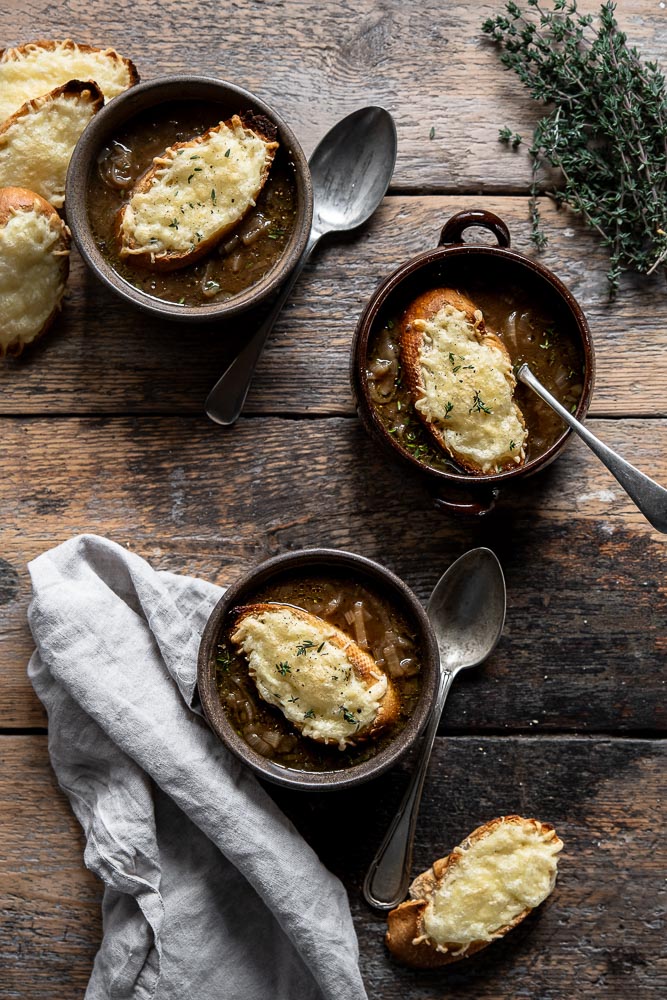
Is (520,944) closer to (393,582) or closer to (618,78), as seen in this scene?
(393,582)

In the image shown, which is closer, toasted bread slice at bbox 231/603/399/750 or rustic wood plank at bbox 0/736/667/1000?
toasted bread slice at bbox 231/603/399/750

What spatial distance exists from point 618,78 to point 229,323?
1.17 m

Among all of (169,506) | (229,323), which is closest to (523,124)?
(229,323)

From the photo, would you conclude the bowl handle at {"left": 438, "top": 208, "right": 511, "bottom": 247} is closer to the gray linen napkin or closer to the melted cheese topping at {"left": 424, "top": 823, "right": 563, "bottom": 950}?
the gray linen napkin

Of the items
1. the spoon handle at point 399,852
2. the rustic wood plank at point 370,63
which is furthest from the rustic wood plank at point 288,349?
the spoon handle at point 399,852

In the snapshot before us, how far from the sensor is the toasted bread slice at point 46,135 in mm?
2307

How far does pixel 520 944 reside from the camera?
243 centimetres

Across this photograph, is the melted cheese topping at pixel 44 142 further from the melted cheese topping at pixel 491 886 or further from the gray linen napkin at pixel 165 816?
the melted cheese topping at pixel 491 886

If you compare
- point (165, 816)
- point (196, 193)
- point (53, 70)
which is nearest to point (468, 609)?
point (165, 816)

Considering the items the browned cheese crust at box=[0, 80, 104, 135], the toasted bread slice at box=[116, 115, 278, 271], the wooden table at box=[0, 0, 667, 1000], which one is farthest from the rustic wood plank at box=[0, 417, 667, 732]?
the browned cheese crust at box=[0, 80, 104, 135]

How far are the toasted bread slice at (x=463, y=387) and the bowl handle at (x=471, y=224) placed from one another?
163 millimetres

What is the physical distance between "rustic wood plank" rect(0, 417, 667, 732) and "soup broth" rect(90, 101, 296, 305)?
1.18ft

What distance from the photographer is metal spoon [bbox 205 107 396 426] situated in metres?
2.46

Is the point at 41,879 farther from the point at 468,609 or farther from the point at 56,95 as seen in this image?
the point at 56,95
